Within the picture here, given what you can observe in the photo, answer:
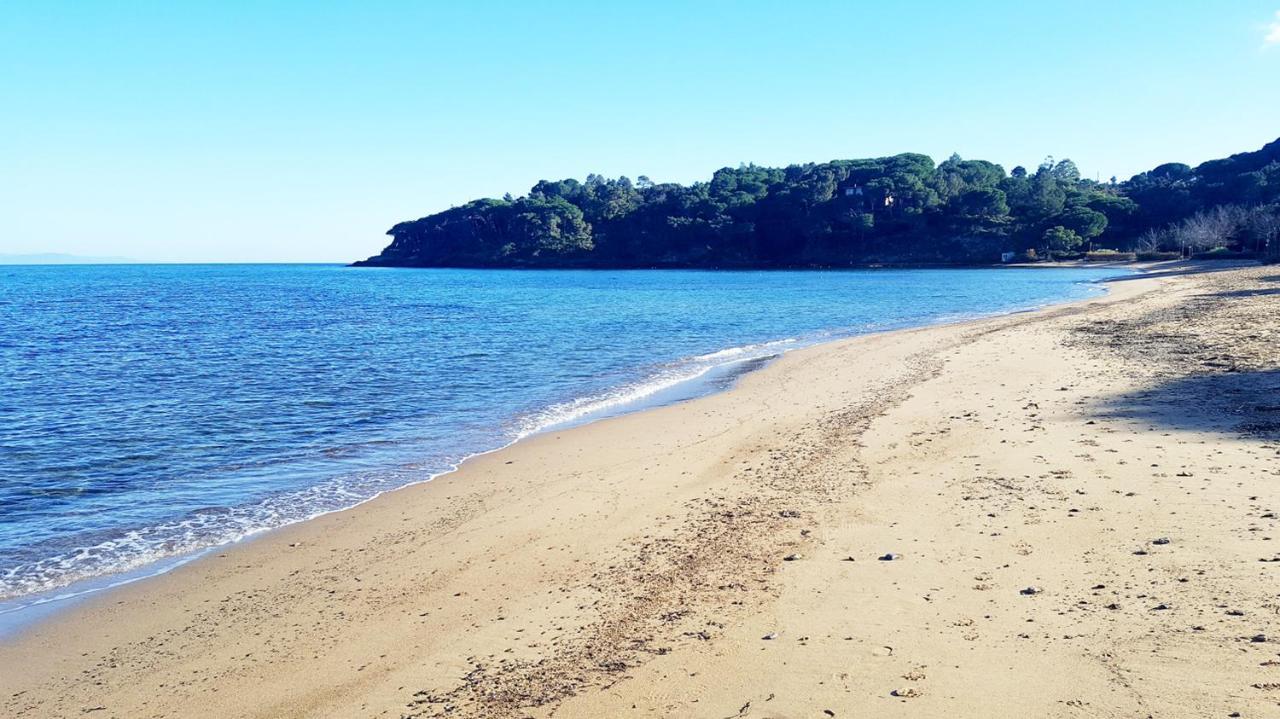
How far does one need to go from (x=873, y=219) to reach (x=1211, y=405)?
432ft

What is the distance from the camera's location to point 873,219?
446ft

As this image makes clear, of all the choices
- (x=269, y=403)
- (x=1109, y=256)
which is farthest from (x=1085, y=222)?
(x=269, y=403)

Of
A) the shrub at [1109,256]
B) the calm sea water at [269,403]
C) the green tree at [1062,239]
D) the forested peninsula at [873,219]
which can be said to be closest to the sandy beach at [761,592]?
the calm sea water at [269,403]

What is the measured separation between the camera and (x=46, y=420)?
14.1 metres

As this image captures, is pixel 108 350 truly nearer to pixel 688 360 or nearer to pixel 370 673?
pixel 688 360

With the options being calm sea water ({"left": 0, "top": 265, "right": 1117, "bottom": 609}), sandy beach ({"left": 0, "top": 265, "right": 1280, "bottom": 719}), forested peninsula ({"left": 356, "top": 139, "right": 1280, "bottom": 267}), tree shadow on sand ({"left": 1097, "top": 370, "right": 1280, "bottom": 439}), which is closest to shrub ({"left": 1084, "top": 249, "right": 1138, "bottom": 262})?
forested peninsula ({"left": 356, "top": 139, "right": 1280, "bottom": 267})

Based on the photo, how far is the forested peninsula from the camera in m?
108

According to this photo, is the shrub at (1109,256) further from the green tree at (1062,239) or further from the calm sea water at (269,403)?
the calm sea water at (269,403)

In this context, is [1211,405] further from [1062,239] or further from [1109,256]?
[1062,239]

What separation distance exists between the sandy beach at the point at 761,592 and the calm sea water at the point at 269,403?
4.18 feet

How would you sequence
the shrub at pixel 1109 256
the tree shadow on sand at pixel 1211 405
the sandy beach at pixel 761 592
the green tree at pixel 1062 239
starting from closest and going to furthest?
the sandy beach at pixel 761 592
the tree shadow on sand at pixel 1211 405
the shrub at pixel 1109 256
the green tree at pixel 1062 239

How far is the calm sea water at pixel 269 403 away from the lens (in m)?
8.88

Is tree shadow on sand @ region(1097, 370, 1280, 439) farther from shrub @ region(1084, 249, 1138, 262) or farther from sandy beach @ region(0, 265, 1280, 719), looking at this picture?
shrub @ region(1084, 249, 1138, 262)

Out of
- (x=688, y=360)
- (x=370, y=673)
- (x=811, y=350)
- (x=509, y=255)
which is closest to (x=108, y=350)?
(x=688, y=360)
